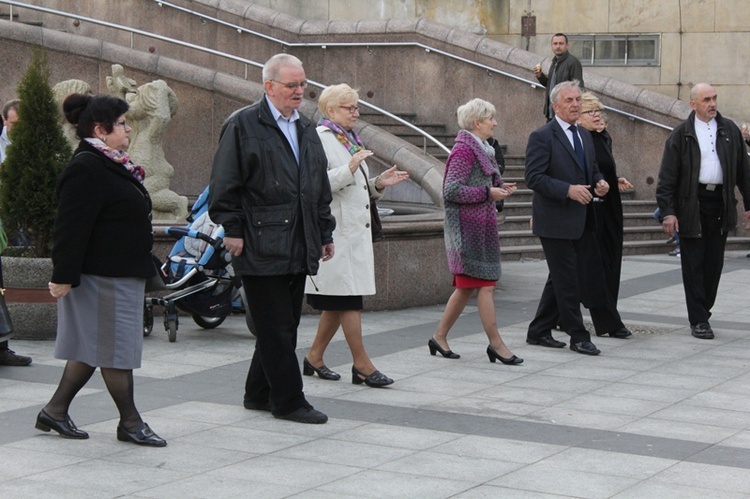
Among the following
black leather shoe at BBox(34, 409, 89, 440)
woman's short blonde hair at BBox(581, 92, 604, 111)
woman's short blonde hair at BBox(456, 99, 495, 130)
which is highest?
woman's short blonde hair at BBox(581, 92, 604, 111)

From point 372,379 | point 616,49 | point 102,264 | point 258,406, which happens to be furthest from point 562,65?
point 102,264

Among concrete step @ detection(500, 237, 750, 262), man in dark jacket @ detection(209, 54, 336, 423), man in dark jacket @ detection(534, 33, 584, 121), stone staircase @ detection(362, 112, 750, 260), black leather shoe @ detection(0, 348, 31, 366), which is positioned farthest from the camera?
Answer: man in dark jacket @ detection(534, 33, 584, 121)

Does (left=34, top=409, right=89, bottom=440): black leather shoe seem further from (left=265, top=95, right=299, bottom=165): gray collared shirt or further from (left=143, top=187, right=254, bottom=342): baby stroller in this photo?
(left=143, top=187, right=254, bottom=342): baby stroller

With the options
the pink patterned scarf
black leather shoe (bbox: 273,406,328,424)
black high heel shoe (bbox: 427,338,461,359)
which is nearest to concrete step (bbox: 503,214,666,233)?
black high heel shoe (bbox: 427,338,461,359)

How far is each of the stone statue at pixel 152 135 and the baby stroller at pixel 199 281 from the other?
8.90 feet

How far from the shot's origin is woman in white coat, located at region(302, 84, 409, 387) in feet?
25.8

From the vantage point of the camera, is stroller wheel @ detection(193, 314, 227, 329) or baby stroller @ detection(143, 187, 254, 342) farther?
stroller wheel @ detection(193, 314, 227, 329)

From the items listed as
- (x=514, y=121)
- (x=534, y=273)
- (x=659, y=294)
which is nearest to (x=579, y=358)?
(x=659, y=294)

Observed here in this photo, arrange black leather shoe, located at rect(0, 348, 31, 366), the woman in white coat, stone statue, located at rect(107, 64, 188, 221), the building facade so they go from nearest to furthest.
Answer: the woman in white coat → black leather shoe, located at rect(0, 348, 31, 366) → stone statue, located at rect(107, 64, 188, 221) → the building facade

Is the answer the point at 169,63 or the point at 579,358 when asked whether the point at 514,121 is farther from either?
the point at 579,358

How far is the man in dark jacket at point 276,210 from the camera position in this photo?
269 inches

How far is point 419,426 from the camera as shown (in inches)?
274

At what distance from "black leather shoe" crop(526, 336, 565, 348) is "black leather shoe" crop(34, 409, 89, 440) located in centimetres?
409

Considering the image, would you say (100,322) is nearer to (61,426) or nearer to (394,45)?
(61,426)
